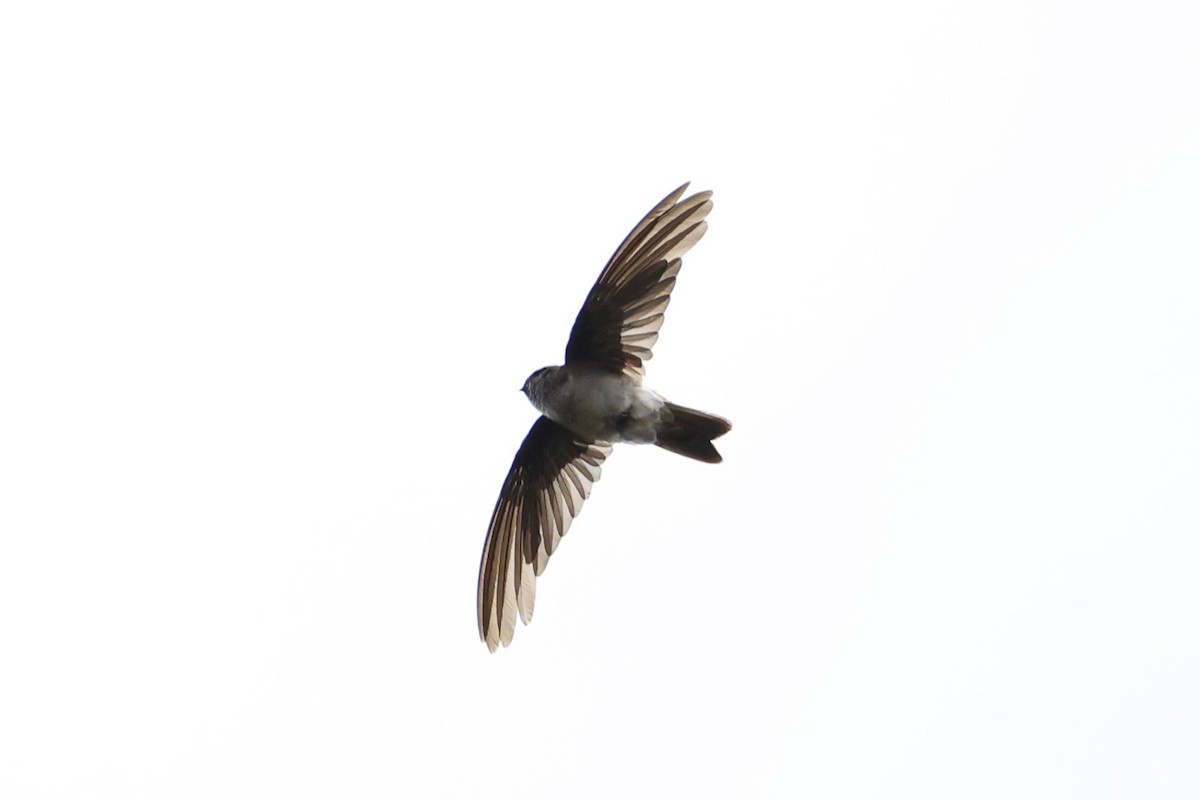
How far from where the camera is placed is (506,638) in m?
10.7

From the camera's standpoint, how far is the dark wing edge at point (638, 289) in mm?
9836

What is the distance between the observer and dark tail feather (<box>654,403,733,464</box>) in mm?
9758

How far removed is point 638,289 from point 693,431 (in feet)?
2.99

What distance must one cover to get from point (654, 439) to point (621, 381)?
41 centimetres

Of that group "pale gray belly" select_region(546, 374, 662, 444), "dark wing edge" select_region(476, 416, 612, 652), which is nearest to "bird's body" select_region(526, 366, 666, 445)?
"pale gray belly" select_region(546, 374, 662, 444)

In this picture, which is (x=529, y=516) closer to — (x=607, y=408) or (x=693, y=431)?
(x=607, y=408)

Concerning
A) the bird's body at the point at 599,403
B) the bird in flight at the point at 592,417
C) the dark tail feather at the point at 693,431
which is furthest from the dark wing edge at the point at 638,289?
the dark tail feather at the point at 693,431

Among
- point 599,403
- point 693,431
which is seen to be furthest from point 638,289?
point 693,431

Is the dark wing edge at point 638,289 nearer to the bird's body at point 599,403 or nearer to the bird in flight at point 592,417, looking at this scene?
the bird in flight at point 592,417

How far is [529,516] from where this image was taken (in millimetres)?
10844

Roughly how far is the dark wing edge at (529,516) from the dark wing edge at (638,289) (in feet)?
2.31

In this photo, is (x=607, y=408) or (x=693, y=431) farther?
(x=607, y=408)

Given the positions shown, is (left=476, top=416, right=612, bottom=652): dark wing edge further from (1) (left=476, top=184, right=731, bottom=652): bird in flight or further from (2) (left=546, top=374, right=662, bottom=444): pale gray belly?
(2) (left=546, top=374, right=662, bottom=444): pale gray belly

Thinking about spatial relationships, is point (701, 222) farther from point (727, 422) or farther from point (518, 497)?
point (518, 497)
